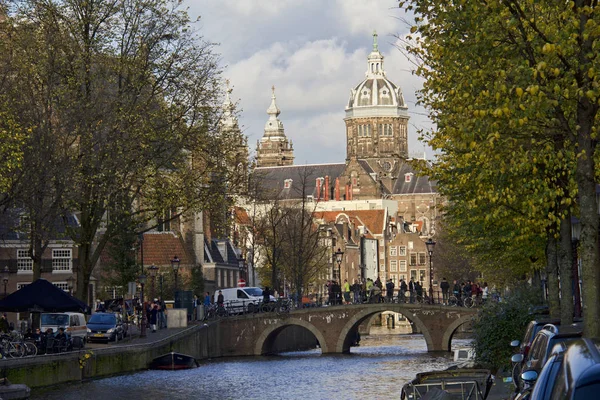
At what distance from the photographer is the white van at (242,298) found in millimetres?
74312

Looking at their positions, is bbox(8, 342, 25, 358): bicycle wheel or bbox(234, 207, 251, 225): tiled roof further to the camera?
bbox(234, 207, 251, 225): tiled roof

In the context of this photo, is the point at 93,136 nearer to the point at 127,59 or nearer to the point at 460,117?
the point at 127,59

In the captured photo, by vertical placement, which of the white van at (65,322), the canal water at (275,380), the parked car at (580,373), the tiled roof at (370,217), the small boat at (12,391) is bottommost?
the canal water at (275,380)

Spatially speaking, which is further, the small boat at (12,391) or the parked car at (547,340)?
the small boat at (12,391)

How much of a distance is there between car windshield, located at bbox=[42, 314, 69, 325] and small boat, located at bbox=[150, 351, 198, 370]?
5.11 meters

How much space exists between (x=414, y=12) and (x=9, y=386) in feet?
52.2

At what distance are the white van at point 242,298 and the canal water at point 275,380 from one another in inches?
244

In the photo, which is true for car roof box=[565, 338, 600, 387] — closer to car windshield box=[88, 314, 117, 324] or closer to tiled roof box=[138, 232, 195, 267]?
car windshield box=[88, 314, 117, 324]

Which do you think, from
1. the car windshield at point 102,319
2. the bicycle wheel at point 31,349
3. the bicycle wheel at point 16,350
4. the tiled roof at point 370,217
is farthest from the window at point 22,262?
the tiled roof at point 370,217

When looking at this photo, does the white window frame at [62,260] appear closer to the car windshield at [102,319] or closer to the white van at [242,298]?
the white van at [242,298]

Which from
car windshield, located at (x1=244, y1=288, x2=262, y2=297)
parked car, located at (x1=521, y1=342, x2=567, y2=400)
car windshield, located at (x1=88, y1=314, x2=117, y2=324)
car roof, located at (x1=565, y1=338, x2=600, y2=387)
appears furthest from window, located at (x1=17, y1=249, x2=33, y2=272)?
car roof, located at (x1=565, y1=338, x2=600, y2=387)

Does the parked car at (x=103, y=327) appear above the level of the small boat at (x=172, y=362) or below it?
above

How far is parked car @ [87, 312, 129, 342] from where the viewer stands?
52.4 metres

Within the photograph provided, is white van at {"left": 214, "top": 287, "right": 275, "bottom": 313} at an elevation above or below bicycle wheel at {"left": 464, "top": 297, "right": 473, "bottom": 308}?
above
